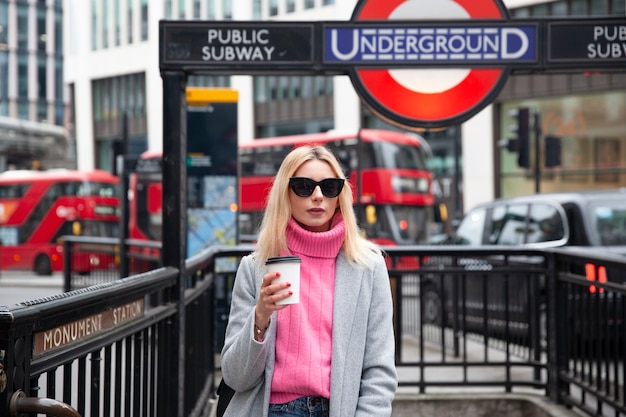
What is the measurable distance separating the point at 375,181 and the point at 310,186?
2146 centimetres

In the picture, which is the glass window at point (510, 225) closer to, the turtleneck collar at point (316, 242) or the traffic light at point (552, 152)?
the turtleneck collar at point (316, 242)

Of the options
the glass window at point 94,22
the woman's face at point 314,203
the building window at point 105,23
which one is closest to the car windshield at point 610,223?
the woman's face at point 314,203

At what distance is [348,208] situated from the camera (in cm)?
283

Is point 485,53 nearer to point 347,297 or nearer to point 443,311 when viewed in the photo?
point 347,297

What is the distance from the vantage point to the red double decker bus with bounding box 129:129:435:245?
23781 mm

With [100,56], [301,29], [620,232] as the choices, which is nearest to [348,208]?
[301,29]

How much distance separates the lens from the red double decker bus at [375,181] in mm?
23781

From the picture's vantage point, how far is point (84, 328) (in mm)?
2906

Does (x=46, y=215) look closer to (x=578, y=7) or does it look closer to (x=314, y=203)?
(x=578, y=7)

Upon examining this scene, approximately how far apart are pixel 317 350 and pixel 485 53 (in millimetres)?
2193

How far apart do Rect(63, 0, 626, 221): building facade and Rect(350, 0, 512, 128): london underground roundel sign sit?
16.1 m

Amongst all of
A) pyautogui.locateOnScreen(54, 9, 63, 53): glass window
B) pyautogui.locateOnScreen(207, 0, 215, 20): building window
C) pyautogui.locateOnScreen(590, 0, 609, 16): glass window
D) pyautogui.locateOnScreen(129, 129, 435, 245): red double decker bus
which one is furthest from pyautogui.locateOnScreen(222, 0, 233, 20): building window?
pyautogui.locateOnScreen(54, 9, 63, 53): glass window

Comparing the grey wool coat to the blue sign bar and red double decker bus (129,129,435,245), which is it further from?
red double decker bus (129,129,435,245)

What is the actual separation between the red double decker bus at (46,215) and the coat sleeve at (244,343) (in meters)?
26.7
